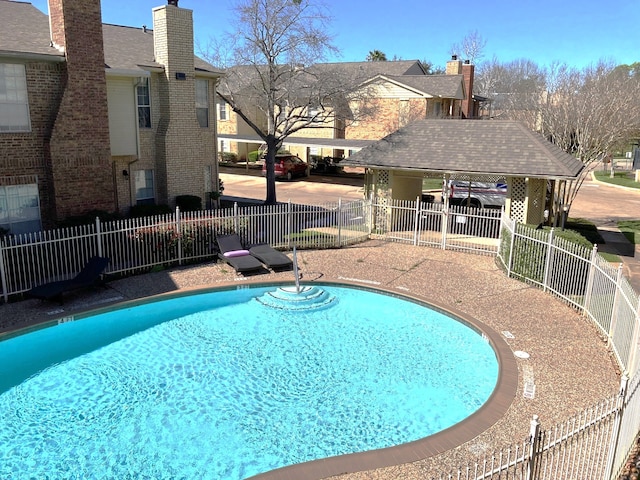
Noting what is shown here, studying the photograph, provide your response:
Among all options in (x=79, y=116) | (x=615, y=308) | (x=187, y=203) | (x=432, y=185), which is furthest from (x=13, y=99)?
(x=432, y=185)

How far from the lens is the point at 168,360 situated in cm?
1118

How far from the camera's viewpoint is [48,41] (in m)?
17.4

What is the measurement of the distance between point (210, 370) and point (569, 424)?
272 inches

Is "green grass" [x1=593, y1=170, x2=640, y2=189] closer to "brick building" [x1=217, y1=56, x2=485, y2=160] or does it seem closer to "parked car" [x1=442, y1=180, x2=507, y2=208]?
"brick building" [x1=217, y1=56, x2=485, y2=160]

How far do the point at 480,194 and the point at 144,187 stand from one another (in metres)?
15.0

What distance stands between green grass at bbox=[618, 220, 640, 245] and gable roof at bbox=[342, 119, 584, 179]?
439cm

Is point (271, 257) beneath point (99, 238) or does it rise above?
beneath

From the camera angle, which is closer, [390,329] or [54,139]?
[390,329]

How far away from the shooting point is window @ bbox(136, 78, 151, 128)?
20561 mm

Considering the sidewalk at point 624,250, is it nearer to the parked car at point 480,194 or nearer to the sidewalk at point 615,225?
the sidewalk at point 615,225

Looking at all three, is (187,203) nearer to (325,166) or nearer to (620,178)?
(325,166)

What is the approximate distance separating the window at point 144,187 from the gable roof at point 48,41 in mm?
3974

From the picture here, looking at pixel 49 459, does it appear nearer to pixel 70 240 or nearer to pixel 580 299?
pixel 70 240

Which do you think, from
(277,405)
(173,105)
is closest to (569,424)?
(277,405)
